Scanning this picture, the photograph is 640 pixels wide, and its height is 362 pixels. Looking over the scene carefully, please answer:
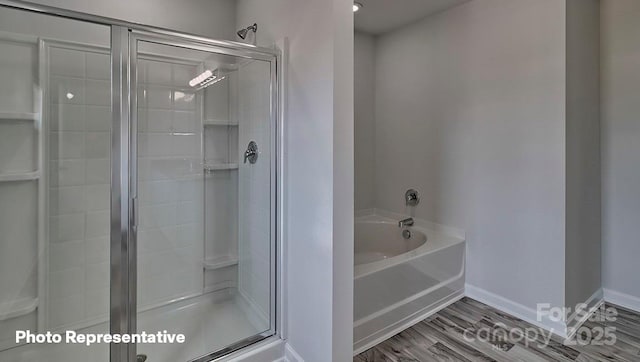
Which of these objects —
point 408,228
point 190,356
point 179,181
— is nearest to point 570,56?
point 408,228

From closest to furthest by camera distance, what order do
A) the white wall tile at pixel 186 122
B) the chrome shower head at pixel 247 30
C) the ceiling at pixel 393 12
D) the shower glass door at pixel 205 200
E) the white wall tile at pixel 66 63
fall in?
the white wall tile at pixel 66 63
the shower glass door at pixel 205 200
the chrome shower head at pixel 247 30
the white wall tile at pixel 186 122
the ceiling at pixel 393 12

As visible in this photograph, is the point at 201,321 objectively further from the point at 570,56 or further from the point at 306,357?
the point at 570,56

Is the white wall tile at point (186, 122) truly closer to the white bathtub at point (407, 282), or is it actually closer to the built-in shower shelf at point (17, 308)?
the built-in shower shelf at point (17, 308)

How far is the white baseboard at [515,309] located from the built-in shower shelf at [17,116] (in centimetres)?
319

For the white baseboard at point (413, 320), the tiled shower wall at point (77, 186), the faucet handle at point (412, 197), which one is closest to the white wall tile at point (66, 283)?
the tiled shower wall at point (77, 186)

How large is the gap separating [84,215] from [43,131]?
535 mm

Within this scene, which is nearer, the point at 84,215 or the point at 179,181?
the point at 84,215

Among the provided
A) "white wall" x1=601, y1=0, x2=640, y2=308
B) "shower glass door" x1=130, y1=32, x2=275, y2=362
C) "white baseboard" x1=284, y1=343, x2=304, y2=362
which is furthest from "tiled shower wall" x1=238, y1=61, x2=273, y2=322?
"white wall" x1=601, y1=0, x2=640, y2=308

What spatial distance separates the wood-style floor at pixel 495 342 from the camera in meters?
1.85

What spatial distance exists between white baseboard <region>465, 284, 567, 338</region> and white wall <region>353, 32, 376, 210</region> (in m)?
1.30

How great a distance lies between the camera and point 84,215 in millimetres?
1957

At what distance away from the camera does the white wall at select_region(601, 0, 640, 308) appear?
7.57 ft

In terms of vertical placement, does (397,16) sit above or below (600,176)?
above

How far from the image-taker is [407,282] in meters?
2.19
